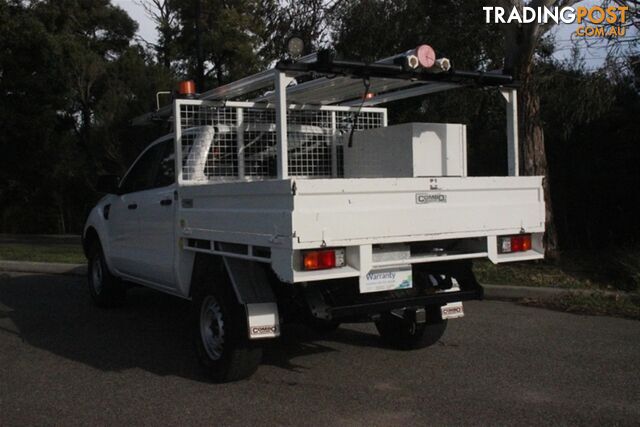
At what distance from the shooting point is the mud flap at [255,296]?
5.07 m

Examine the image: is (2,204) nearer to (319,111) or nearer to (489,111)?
(489,111)

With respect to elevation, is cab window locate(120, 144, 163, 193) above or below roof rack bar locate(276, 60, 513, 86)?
below

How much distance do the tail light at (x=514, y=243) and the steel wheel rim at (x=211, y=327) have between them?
2.34 meters

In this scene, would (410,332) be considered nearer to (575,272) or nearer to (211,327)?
(211,327)

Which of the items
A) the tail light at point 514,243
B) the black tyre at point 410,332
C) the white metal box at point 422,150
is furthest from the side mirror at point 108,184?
the tail light at point 514,243

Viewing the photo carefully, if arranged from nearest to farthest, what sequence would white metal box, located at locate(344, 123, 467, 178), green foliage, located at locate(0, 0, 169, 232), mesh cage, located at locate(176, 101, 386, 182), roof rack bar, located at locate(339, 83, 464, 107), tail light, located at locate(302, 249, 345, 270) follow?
tail light, located at locate(302, 249, 345, 270) → white metal box, located at locate(344, 123, 467, 178) → roof rack bar, located at locate(339, 83, 464, 107) → mesh cage, located at locate(176, 101, 386, 182) → green foliage, located at locate(0, 0, 169, 232)

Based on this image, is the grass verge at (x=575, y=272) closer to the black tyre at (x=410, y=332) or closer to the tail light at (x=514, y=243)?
the black tyre at (x=410, y=332)

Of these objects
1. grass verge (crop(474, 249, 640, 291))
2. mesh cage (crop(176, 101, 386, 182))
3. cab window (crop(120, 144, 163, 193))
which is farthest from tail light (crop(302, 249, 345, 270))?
grass verge (crop(474, 249, 640, 291))

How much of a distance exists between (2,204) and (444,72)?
1063 inches

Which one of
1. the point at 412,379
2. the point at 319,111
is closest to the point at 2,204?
the point at 319,111

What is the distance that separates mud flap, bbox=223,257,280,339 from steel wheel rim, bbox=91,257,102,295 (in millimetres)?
3900

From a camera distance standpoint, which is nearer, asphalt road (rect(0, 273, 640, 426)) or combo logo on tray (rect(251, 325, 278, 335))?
asphalt road (rect(0, 273, 640, 426))

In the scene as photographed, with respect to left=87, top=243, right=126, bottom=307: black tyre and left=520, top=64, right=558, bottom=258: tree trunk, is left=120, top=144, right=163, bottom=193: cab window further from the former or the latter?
left=520, top=64, right=558, bottom=258: tree trunk

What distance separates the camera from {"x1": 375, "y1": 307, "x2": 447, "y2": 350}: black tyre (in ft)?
20.5
